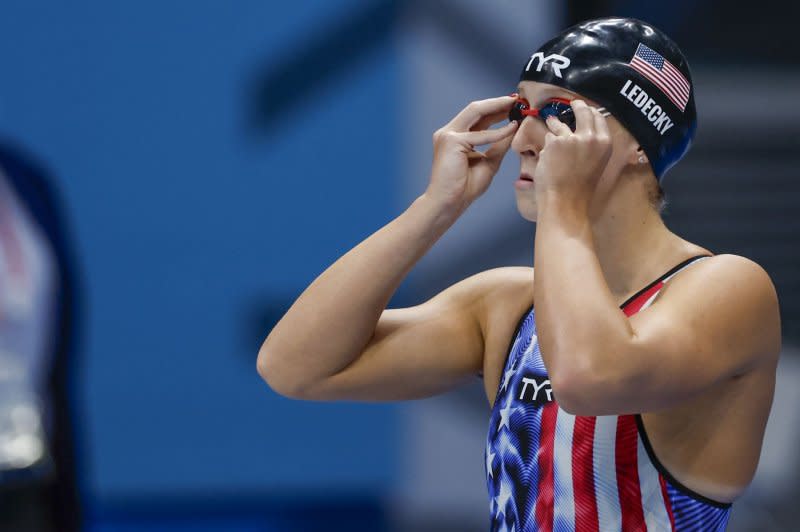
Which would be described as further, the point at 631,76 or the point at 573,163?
the point at 631,76

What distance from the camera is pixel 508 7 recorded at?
567 cm

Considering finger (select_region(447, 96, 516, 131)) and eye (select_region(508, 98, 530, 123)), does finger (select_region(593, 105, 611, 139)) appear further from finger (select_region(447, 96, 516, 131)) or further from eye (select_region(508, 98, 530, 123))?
finger (select_region(447, 96, 516, 131))

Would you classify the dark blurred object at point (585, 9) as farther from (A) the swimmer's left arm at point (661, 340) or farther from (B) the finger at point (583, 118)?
(A) the swimmer's left arm at point (661, 340)

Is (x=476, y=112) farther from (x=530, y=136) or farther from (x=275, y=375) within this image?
(x=275, y=375)

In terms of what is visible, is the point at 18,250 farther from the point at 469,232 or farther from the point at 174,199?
the point at 469,232

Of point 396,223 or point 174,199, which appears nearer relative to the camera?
point 396,223

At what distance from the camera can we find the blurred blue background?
5.48m

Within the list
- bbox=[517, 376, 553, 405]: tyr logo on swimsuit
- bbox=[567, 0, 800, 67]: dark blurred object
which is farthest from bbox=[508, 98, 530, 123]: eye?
bbox=[567, 0, 800, 67]: dark blurred object

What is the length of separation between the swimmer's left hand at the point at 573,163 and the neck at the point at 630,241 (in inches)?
7.8

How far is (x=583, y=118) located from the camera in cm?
214

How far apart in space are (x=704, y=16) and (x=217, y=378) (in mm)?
3257

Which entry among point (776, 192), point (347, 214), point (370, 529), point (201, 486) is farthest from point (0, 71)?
point (776, 192)

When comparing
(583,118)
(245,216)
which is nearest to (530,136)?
(583,118)

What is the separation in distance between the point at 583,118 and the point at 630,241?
0.32 metres
